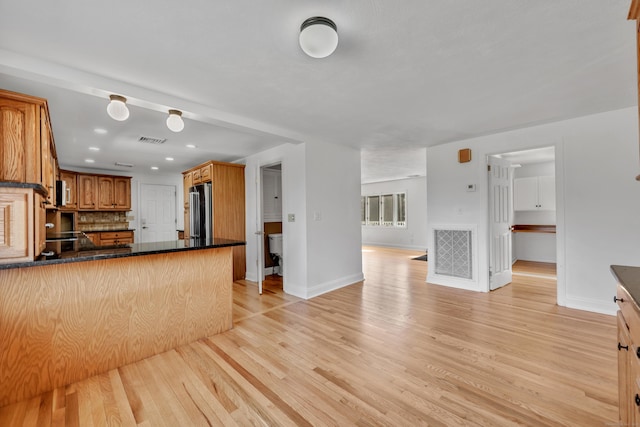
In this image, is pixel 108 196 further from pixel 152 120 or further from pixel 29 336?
pixel 29 336

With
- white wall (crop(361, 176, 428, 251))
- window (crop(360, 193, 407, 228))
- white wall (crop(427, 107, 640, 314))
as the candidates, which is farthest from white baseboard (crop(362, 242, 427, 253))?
white wall (crop(427, 107, 640, 314))

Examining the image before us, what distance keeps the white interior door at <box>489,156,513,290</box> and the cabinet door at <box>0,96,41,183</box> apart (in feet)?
16.6

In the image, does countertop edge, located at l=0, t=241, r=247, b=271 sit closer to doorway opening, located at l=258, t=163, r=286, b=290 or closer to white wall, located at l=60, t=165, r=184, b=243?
doorway opening, located at l=258, t=163, r=286, b=290

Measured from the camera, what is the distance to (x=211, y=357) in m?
2.32

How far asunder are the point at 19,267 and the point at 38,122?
123 centimetres

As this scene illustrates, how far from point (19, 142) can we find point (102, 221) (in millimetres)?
5150

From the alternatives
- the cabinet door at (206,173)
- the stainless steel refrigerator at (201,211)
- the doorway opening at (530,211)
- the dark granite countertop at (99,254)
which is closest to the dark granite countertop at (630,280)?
the dark granite countertop at (99,254)

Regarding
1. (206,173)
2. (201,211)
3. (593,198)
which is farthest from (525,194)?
(201,211)

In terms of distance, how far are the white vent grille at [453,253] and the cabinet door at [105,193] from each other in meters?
6.72

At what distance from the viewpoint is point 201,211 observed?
5047 mm

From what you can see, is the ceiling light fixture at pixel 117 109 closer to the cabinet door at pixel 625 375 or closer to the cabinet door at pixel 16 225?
the cabinet door at pixel 16 225

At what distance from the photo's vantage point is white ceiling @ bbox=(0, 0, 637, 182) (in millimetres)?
1522

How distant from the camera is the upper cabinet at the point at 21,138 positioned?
206 cm

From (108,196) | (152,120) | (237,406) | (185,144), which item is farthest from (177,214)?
(237,406)
